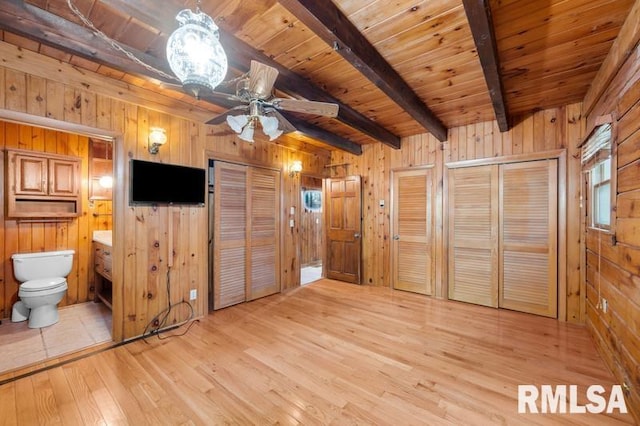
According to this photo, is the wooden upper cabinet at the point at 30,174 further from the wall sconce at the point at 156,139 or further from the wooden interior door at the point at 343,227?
the wooden interior door at the point at 343,227

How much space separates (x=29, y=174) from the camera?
340 cm

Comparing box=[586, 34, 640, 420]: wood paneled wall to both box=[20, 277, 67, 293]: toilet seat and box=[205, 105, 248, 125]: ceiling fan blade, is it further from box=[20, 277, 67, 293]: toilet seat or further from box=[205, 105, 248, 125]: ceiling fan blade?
box=[20, 277, 67, 293]: toilet seat

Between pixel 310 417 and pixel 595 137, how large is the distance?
3.62 meters

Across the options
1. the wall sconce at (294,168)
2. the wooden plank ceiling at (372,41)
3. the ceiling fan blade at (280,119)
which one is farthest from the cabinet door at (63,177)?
the ceiling fan blade at (280,119)

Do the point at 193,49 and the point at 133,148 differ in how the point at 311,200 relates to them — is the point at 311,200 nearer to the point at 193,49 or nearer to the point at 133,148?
the point at 133,148

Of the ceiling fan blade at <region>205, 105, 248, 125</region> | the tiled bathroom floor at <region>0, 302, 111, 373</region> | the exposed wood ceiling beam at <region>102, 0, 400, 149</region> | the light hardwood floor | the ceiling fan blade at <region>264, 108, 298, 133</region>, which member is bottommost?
the light hardwood floor

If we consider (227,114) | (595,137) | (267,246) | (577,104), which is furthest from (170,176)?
(577,104)

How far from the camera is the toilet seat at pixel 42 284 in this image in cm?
295

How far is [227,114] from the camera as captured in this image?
2.28m

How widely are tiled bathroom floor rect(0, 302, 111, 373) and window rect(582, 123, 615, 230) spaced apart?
5032 millimetres

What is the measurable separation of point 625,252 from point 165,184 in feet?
13.8

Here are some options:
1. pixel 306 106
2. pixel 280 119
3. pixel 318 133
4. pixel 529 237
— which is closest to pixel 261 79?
pixel 306 106

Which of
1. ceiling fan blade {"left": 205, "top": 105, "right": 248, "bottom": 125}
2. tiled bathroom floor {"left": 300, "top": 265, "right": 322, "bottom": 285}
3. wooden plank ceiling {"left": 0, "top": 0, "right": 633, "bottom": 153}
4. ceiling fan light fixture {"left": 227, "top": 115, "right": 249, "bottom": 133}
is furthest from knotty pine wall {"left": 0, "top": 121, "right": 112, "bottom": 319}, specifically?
tiled bathroom floor {"left": 300, "top": 265, "right": 322, "bottom": 285}

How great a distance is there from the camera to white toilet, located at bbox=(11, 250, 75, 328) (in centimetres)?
297
